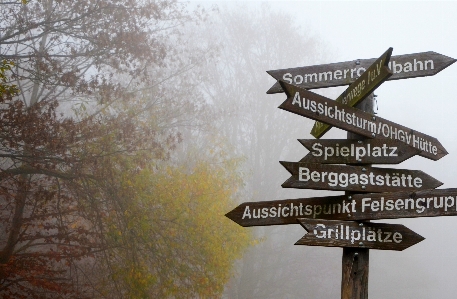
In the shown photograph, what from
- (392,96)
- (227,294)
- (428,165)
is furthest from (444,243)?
(227,294)

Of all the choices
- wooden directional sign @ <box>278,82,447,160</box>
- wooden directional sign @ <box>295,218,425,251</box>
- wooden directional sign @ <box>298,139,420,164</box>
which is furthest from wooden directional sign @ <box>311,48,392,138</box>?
wooden directional sign @ <box>295,218,425,251</box>

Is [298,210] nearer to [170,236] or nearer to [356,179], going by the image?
[356,179]

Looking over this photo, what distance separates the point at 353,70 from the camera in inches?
198

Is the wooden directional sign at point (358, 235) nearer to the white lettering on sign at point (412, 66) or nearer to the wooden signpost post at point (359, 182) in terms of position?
the wooden signpost post at point (359, 182)

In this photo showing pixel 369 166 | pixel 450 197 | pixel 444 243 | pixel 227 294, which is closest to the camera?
pixel 450 197

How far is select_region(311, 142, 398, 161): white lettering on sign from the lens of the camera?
4688mm

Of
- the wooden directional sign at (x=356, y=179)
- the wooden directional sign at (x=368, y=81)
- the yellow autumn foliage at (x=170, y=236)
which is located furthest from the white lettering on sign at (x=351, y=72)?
the yellow autumn foliage at (x=170, y=236)

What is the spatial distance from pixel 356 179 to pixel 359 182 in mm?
35

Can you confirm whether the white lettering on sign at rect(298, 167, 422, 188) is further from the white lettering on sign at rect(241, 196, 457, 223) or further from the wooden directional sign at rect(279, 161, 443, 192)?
the white lettering on sign at rect(241, 196, 457, 223)

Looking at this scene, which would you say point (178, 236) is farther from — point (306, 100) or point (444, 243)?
point (444, 243)

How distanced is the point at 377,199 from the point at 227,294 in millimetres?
19491

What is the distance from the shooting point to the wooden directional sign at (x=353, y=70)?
4777 mm

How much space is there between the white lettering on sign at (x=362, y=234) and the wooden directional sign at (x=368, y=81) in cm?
96

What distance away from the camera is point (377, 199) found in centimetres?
458
